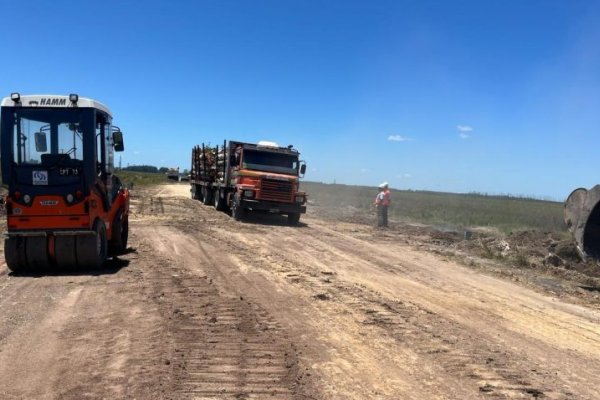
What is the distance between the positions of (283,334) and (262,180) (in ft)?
47.2

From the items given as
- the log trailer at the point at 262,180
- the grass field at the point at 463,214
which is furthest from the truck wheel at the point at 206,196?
the grass field at the point at 463,214

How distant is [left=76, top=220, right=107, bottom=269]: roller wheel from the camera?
30.1 ft

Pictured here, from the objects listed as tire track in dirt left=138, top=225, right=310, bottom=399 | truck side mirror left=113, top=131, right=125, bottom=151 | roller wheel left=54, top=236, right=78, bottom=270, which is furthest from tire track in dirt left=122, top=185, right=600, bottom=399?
truck side mirror left=113, top=131, right=125, bottom=151

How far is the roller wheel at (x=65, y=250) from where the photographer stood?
9086 millimetres

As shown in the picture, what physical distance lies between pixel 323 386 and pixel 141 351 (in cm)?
198

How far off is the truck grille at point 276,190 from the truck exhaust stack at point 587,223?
33.1 feet

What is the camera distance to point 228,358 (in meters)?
5.16

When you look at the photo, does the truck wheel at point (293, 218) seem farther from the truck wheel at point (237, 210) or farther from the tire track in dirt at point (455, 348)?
the tire track in dirt at point (455, 348)

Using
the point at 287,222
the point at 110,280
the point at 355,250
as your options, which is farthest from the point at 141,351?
the point at 287,222

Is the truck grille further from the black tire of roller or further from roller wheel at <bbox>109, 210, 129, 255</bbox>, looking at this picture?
the black tire of roller

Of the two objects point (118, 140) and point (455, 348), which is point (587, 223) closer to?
point (455, 348)

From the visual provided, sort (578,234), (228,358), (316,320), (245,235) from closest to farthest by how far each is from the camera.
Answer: (228,358), (316,320), (578,234), (245,235)

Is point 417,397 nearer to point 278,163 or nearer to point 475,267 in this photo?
point 475,267

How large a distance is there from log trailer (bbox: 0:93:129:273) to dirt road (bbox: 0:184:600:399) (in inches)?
19.2
